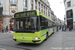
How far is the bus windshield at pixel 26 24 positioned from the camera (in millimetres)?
6107

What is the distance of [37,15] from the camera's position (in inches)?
243

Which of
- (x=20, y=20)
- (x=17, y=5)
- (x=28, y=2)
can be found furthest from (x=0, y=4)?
(x=20, y=20)

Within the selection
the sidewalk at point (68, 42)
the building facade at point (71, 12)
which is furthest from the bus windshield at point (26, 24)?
the building facade at point (71, 12)

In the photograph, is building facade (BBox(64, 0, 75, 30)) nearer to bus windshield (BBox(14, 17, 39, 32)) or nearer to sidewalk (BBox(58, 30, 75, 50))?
sidewalk (BBox(58, 30, 75, 50))

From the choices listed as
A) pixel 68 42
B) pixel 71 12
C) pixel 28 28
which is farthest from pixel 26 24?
pixel 71 12

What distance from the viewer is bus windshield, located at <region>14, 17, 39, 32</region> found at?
611cm

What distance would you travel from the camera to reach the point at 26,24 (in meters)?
6.33

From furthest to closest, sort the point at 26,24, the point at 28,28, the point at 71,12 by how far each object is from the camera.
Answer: the point at 71,12 < the point at 26,24 < the point at 28,28

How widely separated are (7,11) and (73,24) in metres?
25.9

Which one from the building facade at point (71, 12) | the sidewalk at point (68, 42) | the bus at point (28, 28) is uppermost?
the building facade at point (71, 12)

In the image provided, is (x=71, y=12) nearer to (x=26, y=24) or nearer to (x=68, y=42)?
(x=68, y=42)

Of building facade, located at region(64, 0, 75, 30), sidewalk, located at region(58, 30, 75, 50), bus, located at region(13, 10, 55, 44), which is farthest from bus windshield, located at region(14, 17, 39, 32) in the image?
building facade, located at region(64, 0, 75, 30)

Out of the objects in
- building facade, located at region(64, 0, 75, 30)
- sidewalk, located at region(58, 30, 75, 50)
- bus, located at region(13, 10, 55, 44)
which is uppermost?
building facade, located at region(64, 0, 75, 30)

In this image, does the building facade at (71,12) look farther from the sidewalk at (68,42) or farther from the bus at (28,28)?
the bus at (28,28)
